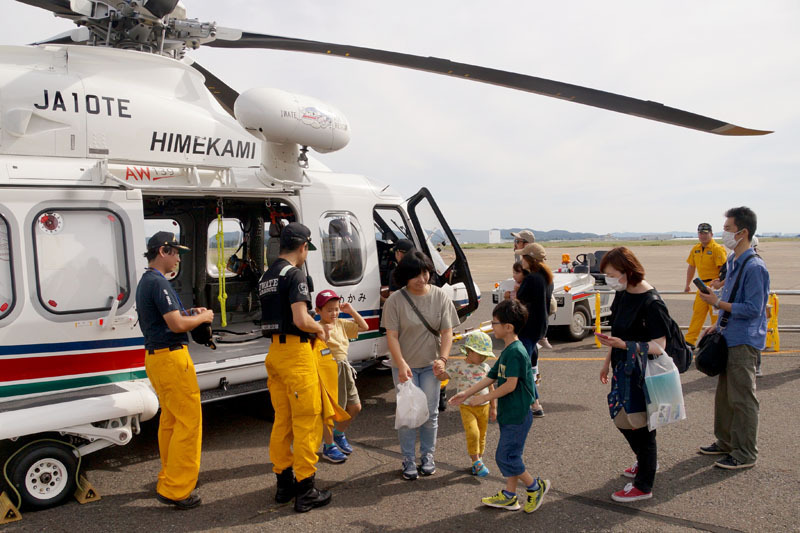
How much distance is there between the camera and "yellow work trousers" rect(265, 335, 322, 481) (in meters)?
3.83

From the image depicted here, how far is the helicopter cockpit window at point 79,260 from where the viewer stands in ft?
14.1

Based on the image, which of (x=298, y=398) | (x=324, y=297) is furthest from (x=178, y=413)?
(x=324, y=297)

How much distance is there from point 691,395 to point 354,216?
13.6ft

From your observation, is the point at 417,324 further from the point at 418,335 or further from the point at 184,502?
the point at 184,502

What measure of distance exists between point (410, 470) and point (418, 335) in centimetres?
102

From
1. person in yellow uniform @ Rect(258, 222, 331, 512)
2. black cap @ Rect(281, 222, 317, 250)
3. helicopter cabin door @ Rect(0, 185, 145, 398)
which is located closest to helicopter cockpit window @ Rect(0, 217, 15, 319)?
helicopter cabin door @ Rect(0, 185, 145, 398)

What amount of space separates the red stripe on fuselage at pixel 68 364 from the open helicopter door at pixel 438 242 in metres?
3.30

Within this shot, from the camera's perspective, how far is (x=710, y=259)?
8227mm

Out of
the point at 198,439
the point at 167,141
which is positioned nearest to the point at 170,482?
the point at 198,439

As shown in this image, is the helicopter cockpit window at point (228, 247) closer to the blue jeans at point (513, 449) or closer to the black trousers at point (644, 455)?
the blue jeans at point (513, 449)

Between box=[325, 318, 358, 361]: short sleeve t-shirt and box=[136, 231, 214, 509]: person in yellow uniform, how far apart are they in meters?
1.14

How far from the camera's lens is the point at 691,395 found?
623 cm

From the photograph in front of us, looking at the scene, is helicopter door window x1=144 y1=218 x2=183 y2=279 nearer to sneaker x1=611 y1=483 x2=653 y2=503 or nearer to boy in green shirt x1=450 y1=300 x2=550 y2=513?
boy in green shirt x1=450 y1=300 x2=550 y2=513

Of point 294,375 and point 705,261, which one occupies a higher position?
point 705,261
